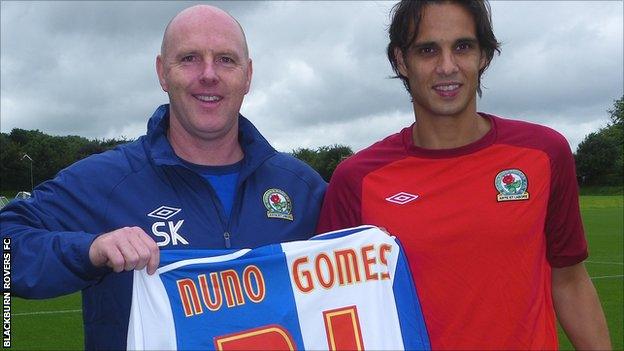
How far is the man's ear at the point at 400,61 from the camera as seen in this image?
335 cm

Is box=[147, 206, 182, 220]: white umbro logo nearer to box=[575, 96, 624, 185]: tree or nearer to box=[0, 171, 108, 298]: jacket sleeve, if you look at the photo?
box=[0, 171, 108, 298]: jacket sleeve

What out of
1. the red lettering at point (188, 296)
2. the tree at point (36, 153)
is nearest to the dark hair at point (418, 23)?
the red lettering at point (188, 296)

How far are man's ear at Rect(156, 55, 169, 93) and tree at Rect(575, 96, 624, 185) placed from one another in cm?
6888

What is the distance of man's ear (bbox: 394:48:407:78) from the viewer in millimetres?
3352

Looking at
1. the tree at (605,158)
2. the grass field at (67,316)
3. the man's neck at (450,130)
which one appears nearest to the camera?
the man's neck at (450,130)

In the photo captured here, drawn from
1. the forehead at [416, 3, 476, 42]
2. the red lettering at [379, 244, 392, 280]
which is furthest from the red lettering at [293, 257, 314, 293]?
the forehead at [416, 3, 476, 42]

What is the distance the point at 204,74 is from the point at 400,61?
900mm

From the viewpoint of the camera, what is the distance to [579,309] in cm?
319

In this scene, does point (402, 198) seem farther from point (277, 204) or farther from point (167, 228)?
point (167, 228)

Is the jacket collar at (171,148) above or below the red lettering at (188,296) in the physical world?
above

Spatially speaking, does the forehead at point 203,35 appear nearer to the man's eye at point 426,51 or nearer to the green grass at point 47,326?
the man's eye at point 426,51

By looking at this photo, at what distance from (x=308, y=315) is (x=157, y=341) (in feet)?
1.99

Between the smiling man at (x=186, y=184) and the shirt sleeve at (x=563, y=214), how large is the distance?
3.55 feet

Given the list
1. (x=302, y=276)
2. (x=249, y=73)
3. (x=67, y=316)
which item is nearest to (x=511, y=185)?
(x=302, y=276)
